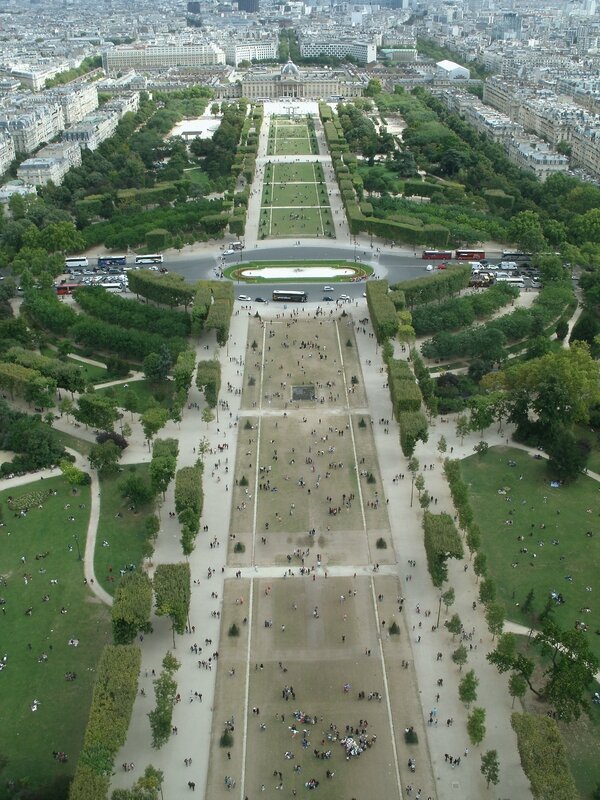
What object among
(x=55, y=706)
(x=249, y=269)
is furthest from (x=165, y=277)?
(x=55, y=706)

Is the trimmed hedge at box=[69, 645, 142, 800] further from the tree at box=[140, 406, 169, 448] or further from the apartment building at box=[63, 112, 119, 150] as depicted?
the apartment building at box=[63, 112, 119, 150]

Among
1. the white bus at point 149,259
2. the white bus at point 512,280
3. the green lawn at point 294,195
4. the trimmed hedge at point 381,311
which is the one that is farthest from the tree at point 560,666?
the green lawn at point 294,195

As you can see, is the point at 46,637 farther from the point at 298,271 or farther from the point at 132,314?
the point at 298,271

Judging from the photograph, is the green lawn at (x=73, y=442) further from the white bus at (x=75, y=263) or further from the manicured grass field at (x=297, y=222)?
the manicured grass field at (x=297, y=222)

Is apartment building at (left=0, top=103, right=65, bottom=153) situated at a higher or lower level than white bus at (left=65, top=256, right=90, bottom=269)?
higher

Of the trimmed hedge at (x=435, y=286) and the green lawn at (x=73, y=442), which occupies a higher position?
the trimmed hedge at (x=435, y=286)

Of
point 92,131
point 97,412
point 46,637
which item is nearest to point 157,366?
point 97,412

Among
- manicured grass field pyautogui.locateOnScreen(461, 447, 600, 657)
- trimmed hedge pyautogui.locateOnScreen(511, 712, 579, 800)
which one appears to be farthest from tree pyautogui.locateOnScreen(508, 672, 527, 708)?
manicured grass field pyautogui.locateOnScreen(461, 447, 600, 657)
